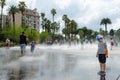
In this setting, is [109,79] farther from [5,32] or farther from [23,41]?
[5,32]

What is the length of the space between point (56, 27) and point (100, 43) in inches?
6251

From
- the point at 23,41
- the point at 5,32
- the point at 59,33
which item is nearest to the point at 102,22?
the point at 59,33

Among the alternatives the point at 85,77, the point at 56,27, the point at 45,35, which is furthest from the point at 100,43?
the point at 56,27

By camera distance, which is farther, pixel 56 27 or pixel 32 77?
pixel 56 27

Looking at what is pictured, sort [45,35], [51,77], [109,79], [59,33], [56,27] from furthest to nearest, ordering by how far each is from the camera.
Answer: [59,33]
[56,27]
[45,35]
[51,77]
[109,79]

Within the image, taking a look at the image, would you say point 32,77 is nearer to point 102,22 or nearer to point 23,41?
point 23,41

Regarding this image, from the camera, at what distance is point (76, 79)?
1323 cm

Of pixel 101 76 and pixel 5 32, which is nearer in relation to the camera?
pixel 101 76

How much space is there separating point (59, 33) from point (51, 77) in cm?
17182

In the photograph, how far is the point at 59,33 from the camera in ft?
609

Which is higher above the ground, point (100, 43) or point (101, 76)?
point (100, 43)

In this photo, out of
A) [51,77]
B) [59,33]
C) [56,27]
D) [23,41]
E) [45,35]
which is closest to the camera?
[51,77]

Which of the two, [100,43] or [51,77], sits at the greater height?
[100,43]

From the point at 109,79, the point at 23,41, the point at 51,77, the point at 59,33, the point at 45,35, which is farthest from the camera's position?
the point at 59,33
